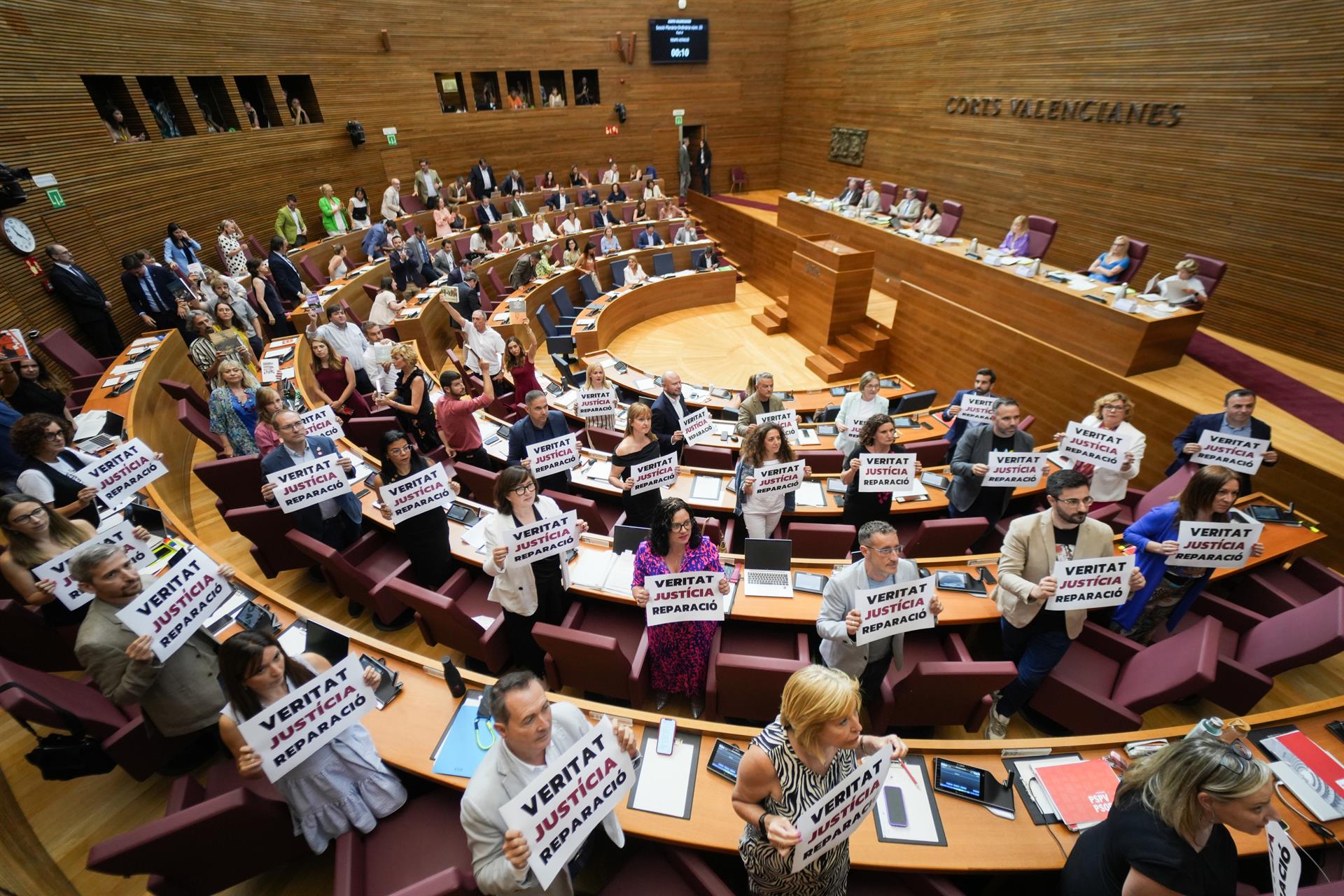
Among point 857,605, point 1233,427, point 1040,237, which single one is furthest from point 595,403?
point 1040,237

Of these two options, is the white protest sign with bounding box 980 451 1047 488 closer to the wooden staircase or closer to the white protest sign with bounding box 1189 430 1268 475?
the white protest sign with bounding box 1189 430 1268 475

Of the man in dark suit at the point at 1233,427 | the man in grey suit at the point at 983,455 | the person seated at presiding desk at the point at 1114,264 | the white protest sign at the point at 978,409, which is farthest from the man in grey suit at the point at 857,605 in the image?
the person seated at presiding desk at the point at 1114,264

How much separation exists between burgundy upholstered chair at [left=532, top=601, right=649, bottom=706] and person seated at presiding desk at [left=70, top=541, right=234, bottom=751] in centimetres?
164

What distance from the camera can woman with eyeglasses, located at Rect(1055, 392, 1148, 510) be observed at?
440cm

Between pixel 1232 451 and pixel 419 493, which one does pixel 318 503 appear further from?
pixel 1232 451

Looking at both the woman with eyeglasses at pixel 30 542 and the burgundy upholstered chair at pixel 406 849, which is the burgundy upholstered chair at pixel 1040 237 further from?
the woman with eyeglasses at pixel 30 542

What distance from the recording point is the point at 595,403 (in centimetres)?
593

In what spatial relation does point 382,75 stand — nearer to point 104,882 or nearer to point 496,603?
point 496,603

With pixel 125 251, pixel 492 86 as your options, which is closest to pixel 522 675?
pixel 125 251

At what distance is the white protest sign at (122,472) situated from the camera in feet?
12.5

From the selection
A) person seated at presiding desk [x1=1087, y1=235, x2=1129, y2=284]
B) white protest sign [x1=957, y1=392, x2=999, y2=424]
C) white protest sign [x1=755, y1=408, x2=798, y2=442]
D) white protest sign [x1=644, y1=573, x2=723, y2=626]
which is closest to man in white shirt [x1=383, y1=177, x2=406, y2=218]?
white protest sign [x1=755, y1=408, x2=798, y2=442]

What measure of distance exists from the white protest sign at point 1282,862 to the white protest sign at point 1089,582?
3.87 feet

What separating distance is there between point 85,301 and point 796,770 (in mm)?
9192

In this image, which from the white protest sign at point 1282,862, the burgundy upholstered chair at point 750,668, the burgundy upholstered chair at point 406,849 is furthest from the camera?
the burgundy upholstered chair at point 750,668
